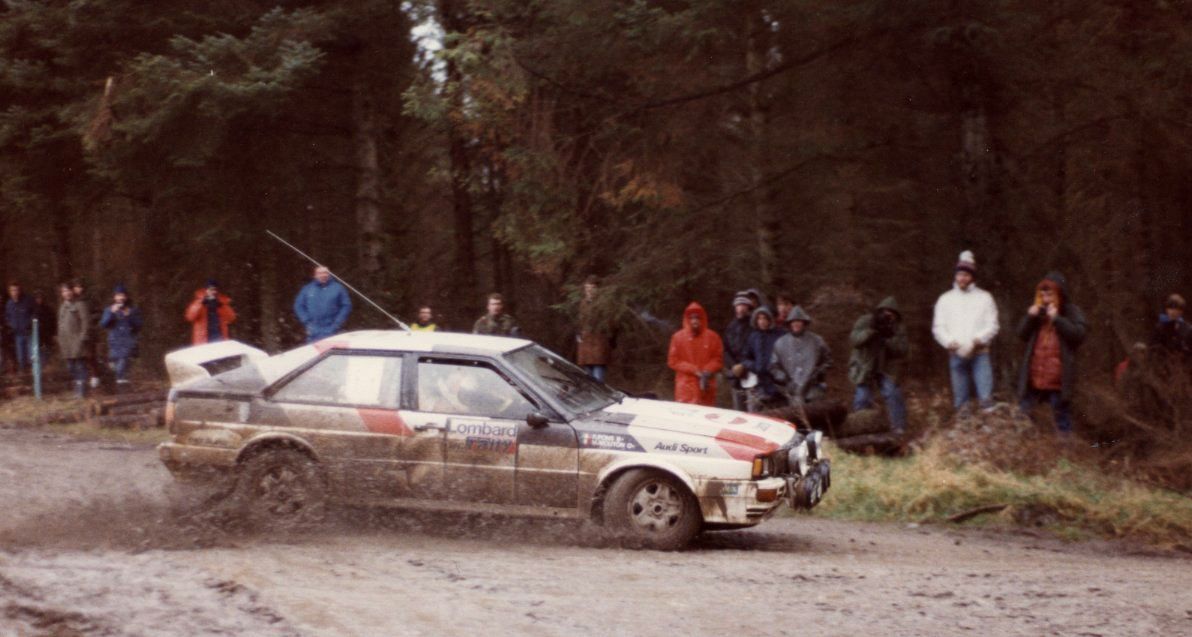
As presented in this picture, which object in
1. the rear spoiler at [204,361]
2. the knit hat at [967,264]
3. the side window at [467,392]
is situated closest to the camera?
the side window at [467,392]

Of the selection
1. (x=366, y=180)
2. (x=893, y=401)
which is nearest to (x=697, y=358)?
(x=893, y=401)

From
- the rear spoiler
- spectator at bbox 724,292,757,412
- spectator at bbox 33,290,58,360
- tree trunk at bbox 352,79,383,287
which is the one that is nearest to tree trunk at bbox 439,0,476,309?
tree trunk at bbox 352,79,383,287

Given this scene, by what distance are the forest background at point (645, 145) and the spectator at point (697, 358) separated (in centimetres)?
154

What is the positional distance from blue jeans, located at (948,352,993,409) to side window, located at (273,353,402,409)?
20.7 feet

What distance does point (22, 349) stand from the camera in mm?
23469

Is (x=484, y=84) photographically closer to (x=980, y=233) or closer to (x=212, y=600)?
(x=980, y=233)

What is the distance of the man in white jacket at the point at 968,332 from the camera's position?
42.5ft

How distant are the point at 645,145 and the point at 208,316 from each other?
7.23 m

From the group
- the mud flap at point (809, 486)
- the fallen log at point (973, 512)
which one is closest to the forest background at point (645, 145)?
the fallen log at point (973, 512)

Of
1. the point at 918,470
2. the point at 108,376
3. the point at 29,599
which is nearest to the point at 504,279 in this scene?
the point at 108,376

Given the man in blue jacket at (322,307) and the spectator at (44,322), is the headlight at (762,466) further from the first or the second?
the spectator at (44,322)

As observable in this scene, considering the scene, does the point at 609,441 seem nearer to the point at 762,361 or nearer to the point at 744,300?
the point at 762,361

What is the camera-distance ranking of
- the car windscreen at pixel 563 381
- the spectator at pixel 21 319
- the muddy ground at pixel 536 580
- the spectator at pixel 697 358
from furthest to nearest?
the spectator at pixel 21 319 → the spectator at pixel 697 358 → the car windscreen at pixel 563 381 → the muddy ground at pixel 536 580

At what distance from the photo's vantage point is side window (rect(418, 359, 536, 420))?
938 cm
